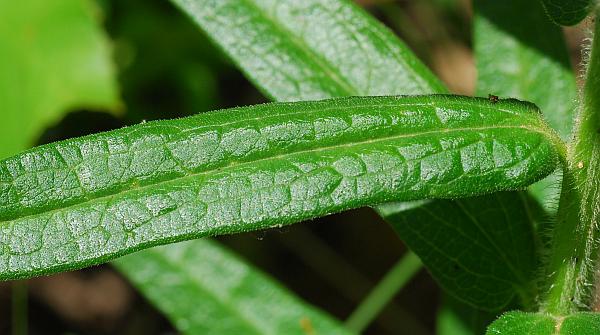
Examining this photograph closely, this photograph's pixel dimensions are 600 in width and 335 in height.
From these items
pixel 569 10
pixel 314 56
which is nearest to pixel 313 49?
pixel 314 56

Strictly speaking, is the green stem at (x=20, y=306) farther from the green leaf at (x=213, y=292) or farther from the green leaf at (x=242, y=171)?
the green leaf at (x=242, y=171)

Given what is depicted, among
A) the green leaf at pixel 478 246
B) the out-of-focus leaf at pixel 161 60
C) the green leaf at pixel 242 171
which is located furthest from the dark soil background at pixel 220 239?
the green leaf at pixel 242 171

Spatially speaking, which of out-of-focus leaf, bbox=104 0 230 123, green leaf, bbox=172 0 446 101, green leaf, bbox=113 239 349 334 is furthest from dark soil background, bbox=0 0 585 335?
green leaf, bbox=172 0 446 101

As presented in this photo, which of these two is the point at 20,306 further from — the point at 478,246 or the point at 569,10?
the point at 569,10

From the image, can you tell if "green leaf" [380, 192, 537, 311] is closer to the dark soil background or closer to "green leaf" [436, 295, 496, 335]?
"green leaf" [436, 295, 496, 335]

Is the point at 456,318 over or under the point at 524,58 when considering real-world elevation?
under

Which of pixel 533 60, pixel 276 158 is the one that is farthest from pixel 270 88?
pixel 533 60
